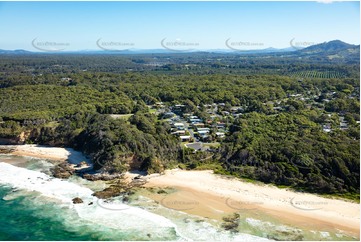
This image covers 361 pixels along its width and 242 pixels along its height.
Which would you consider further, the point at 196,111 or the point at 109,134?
the point at 196,111

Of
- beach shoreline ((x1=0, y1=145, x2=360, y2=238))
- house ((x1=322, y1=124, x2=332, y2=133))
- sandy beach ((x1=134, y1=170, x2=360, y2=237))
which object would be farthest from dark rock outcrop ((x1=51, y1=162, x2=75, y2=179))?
house ((x1=322, y1=124, x2=332, y2=133))

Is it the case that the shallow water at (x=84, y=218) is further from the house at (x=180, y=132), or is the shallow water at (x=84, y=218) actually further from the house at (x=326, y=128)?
the house at (x=326, y=128)

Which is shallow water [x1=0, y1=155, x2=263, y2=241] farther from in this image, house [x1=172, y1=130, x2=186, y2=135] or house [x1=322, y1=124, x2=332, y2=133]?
house [x1=322, y1=124, x2=332, y2=133]

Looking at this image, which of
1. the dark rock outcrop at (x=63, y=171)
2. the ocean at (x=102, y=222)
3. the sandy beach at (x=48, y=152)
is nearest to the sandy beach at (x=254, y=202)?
the ocean at (x=102, y=222)

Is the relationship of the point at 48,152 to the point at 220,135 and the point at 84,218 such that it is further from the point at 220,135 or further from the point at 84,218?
the point at 220,135

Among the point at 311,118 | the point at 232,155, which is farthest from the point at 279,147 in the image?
the point at 311,118

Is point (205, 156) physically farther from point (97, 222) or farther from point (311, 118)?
point (311, 118)
